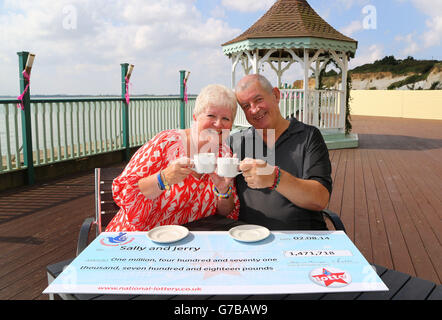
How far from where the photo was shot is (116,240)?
150 centimetres

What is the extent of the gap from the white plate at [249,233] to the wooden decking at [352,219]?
158 centimetres

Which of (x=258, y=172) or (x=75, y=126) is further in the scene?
(x=75, y=126)

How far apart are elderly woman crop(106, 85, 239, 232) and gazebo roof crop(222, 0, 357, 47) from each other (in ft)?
27.0

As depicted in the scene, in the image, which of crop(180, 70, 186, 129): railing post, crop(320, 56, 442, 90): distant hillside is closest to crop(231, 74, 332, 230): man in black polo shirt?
crop(180, 70, 186, 129): railing post

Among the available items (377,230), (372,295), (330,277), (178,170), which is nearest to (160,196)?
(178,170)

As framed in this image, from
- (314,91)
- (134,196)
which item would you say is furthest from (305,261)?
(314,91)

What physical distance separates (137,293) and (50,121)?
5597 mm

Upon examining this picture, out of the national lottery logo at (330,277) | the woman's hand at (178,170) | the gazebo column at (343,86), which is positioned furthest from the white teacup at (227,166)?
the gazebo column at (343,86)

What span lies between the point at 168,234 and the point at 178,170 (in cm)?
30

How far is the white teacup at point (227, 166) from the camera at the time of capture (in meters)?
1.57

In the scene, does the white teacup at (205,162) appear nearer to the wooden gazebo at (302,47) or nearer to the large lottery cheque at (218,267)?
the large lottery cheque at (218,267)

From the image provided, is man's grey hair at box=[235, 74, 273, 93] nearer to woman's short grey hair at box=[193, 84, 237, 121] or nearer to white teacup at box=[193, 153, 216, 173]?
woman's short grey hair at box=[193, 84, 237, 121]

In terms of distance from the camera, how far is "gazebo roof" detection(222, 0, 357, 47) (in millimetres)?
9501

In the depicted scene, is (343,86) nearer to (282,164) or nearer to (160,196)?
(282,164)
